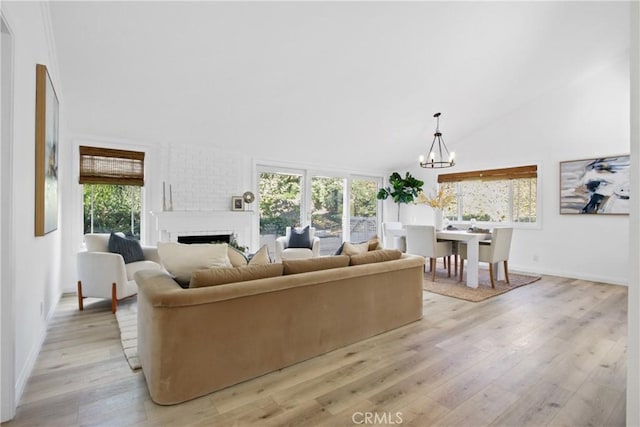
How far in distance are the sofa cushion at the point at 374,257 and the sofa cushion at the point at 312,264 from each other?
10cm

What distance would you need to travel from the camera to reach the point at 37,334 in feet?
8.13

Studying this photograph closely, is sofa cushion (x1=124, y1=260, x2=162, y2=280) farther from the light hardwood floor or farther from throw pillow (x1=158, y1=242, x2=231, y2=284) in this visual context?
throw pillow (x1=158, y1=242, x2=231, y2=284)

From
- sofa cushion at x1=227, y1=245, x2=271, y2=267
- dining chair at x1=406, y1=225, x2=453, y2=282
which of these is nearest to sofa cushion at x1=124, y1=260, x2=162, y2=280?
sofa cushion at x1=227, y1=245, x2=271, y2=267

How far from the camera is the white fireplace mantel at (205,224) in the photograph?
15.5ft

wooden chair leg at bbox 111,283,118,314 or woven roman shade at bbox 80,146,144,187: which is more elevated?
woven roman shade at bbox 80,146,144,187

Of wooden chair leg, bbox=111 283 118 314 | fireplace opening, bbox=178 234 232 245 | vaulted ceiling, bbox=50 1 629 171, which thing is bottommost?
wooden chair leg, bbox=111 283 118 314

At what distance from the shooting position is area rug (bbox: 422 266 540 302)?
4102 mm

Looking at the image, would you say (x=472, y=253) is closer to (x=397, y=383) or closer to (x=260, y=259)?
(x=397, y=383)

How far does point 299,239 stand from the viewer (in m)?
5.42

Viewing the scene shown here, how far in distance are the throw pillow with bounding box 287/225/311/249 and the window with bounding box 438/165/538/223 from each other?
326 centimetres

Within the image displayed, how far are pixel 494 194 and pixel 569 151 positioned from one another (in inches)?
52.5

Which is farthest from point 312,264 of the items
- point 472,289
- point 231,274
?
point 472,289

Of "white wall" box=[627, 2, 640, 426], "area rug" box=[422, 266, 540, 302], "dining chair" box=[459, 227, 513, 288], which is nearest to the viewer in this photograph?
"white wall" box=[627, 2, 640, 426]

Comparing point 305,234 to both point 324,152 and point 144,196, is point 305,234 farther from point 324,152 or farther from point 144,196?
point 144,196
